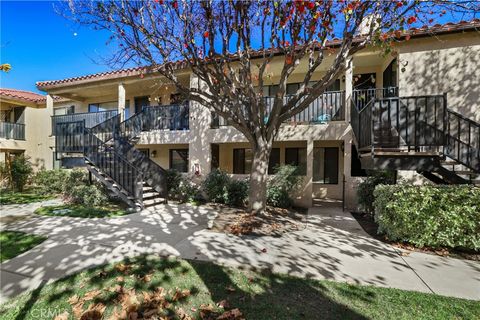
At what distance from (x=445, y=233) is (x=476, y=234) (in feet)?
1.75

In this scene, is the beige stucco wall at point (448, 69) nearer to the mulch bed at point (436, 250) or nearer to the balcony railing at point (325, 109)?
the balcony railing at point (325, 109)

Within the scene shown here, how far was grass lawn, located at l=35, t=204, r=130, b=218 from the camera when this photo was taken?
7934 mm

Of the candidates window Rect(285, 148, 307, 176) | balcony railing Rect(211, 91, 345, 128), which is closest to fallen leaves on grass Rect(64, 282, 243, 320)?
balcony railing Rect(211, 91, 345, 128)

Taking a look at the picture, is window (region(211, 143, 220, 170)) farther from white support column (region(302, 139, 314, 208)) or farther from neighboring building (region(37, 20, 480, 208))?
white support column (region(302, 139, 314, 208))

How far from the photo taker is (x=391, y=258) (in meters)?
4.82

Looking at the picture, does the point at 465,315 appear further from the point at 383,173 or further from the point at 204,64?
the point at 204,64

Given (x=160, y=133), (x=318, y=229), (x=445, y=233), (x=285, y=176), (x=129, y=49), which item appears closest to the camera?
(x=445, y=233)

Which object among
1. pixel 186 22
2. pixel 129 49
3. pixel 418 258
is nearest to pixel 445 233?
pixel 418 258

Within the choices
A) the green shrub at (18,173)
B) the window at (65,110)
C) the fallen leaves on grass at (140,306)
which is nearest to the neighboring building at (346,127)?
the window at (65,110)

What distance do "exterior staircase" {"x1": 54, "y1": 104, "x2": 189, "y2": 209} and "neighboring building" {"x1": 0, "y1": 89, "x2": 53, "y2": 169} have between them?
7.59m

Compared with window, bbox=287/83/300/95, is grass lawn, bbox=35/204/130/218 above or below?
below

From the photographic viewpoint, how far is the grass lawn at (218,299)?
307 centimetres

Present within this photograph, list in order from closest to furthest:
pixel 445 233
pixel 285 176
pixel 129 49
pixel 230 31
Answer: pixel 445 233 < pixel 230 31 < pixel 129 49 < pixel 285 176

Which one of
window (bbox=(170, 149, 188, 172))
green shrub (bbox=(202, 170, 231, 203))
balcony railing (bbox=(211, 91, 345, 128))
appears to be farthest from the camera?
window (bbox=(170, 149, 188, 172))
